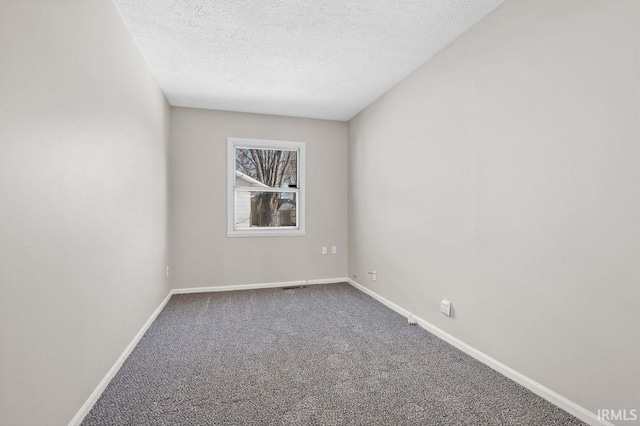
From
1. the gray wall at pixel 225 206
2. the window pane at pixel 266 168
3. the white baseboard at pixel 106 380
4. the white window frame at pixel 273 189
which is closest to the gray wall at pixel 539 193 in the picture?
the gray wall at pixel 225 206

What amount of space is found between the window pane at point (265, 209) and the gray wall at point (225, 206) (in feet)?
0.72

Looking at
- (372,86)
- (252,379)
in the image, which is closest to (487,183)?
(372,86)

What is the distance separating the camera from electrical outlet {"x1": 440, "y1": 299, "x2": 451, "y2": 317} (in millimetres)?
2535

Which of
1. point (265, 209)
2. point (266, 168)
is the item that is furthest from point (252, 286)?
point (266, 168)

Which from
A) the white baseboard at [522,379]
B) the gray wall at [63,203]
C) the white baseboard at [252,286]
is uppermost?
the gray wall at [63,203]

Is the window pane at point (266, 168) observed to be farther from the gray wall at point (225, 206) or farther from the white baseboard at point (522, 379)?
the white baseboard at point (522, 379)

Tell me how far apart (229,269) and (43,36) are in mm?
3304

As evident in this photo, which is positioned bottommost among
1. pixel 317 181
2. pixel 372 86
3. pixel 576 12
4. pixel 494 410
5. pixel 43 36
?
pixel 494 410

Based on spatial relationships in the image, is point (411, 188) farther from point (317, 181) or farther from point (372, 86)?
point (317, 181)

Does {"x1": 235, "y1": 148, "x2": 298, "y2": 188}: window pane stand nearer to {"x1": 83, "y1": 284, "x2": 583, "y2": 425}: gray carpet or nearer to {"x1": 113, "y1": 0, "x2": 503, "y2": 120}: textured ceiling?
{"x1": 113, "y1": 0, "x2": 503, "y2": 120}: textured ceiling

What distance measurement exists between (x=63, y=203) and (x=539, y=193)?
2.54 metres

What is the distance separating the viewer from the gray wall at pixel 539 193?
4.75 ft

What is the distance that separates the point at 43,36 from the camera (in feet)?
4.28

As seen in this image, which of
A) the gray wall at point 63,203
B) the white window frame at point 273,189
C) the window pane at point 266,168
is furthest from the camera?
the window pane at point 266,168
